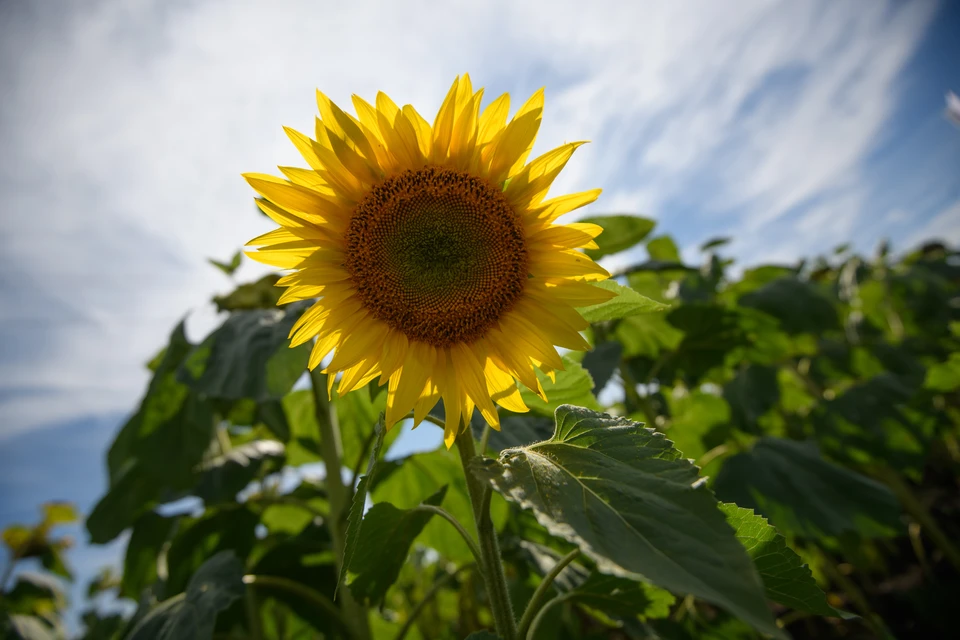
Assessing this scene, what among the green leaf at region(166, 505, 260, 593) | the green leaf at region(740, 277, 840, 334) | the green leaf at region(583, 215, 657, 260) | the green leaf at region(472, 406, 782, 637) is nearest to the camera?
the green leaf at region(472, 406, 782, 637)

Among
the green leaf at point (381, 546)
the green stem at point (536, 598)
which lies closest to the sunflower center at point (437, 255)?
the green leaf at point (381, 546)

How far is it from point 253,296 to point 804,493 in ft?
7.86

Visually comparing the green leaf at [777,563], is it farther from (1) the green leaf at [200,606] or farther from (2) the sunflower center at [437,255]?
(1) the green leaf at [200,606]

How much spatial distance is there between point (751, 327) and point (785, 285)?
0.98 meters

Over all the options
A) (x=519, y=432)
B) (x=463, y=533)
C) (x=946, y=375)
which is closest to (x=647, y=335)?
(x=946, y=375)

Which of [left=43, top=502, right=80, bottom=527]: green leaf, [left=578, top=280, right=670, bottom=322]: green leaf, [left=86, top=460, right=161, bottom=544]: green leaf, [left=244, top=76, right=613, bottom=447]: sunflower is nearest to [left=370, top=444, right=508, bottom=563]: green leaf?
[left=244, top=76, right=613, bottom=447]: sunflower

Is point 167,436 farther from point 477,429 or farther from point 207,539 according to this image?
point 477,429

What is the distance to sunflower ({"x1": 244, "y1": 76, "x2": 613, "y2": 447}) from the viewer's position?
1.40 m

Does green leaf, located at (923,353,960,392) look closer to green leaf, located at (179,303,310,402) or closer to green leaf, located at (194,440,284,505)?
green leaf, located at (179,303,310,402)

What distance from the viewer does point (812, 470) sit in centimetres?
234

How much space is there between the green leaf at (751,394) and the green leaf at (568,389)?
2.10 metres

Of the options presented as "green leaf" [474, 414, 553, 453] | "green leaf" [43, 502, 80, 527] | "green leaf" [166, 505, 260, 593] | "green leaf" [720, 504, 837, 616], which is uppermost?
"green leaf" [43, 502, 80, 527]

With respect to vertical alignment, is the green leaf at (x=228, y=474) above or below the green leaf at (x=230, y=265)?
below

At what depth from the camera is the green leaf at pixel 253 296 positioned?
2.36 metres
